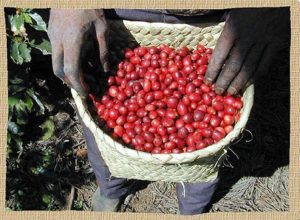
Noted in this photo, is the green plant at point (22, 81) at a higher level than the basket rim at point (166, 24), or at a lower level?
lower

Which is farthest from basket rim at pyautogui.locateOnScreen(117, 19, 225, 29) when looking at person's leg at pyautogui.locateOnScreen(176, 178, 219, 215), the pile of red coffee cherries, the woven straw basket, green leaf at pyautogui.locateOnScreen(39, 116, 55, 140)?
green leaf at pyautogui.locateOnScreen(39, 116, 55, 140)

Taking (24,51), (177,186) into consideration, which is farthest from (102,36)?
(177,186)

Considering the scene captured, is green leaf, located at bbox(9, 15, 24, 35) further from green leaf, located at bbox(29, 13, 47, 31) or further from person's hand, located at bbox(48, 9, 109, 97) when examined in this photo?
person's hand, located at bbox(48, 9, 109, 97)

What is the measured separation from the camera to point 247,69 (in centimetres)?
171

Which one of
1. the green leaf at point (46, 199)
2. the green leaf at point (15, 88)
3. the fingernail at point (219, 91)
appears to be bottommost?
the green leaf at point (46, 199)

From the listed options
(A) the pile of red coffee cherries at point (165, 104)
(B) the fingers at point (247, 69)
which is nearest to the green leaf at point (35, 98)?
(A) the pile of red coffee cherries at point (165, 104)

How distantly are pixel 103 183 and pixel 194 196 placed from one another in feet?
1.28

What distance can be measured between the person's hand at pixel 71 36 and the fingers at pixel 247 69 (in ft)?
1.52

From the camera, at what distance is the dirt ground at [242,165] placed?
8.09 feet

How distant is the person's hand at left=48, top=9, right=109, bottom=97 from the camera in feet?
5.42

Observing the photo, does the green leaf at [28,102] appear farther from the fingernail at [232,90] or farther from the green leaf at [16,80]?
the fingernail at [232,90]

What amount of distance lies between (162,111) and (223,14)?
1.29 feet

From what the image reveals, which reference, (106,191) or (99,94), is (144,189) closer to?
(106,191)

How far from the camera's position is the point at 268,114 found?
2.62 m
